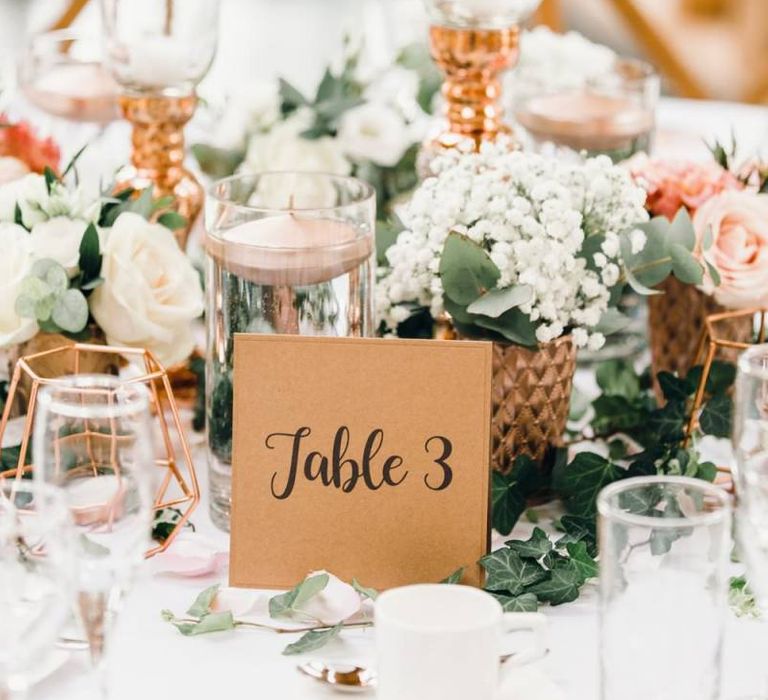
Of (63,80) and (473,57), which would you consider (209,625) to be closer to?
(473,57)

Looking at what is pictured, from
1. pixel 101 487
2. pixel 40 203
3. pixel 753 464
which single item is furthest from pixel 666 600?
pixel 40 203

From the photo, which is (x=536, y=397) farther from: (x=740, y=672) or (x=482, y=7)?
(x=482, y=7)

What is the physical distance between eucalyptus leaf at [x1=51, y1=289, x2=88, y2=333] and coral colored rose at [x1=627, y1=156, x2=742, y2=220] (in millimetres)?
573

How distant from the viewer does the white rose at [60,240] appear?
4.02 feet

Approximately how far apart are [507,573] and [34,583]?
40 centimetres

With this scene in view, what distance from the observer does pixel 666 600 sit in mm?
827

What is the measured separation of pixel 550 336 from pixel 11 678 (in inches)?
22.0

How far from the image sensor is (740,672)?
3.21ft

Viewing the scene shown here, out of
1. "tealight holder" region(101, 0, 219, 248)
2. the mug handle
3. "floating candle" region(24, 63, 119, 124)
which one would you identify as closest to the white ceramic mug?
the mug handle

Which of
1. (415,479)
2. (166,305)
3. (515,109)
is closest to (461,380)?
(415,479)

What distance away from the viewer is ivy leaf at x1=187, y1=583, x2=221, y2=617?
3.40ft

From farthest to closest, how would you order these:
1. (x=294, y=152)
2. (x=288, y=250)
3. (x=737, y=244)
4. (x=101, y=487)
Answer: (x=294, y=152)
(x=737, y=244)
(x=288, y=250)
(x=101, y=487)

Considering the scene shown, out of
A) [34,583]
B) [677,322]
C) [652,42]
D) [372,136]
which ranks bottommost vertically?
[34,583]

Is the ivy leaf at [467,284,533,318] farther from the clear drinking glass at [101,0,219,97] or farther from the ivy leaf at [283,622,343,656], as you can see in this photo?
the clear drinking glass at [101,0,219,97]
